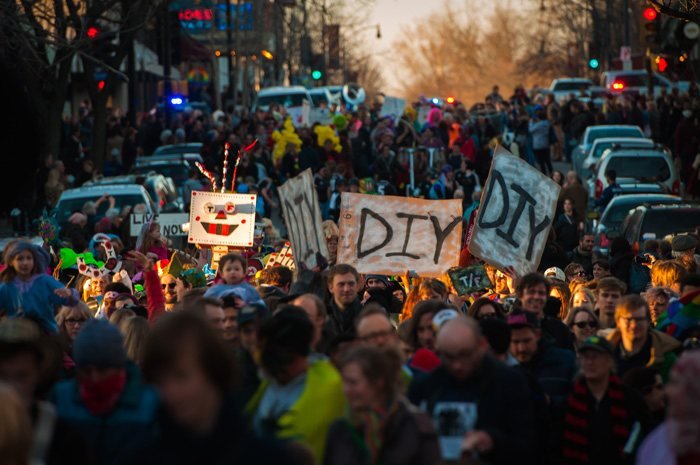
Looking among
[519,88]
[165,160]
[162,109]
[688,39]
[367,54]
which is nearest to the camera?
[688,39]

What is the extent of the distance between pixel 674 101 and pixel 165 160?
13.4m

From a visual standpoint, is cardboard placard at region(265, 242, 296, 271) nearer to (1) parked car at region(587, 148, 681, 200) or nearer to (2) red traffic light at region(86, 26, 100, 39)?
(2) red traffic light at region(86, 26, 100, 39)

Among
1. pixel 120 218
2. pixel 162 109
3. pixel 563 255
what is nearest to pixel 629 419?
pixel 563 255

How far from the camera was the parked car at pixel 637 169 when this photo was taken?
1184 inches

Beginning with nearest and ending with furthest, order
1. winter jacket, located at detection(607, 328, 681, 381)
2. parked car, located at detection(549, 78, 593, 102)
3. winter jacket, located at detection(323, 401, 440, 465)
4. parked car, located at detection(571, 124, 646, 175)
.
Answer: winter jacket, located at detection(323, 401, 440, 465), winter jacket, located at detection(607, 328, 681, 381), parked car, located at detection(571, 124, 646, 175), parked car, located at detection(549, 78, 593, 102)

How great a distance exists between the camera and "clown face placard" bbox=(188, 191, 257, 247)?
677 inches

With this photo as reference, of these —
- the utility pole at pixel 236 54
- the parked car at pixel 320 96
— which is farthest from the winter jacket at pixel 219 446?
the utility pole at pixel 236 54

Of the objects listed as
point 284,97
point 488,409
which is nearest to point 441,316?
point 488,409

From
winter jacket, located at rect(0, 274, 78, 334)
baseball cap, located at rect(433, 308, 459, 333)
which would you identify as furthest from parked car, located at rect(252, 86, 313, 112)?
baseball cap, located at rect(433, 308, 459, 333)

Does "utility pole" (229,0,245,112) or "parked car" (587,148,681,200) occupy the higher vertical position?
"utility pole" (229,0,245,112)

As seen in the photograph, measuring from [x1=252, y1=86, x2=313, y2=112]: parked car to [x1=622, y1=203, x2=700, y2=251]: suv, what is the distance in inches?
1053

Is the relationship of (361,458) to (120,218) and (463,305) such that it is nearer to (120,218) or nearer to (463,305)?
(463,305)

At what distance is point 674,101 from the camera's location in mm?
41312

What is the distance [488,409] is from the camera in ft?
23.6
